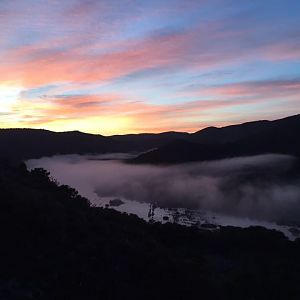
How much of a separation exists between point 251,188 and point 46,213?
420 ft

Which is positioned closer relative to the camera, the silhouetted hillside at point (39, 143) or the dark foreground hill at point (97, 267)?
the dark foreground hill at point (97, 267)

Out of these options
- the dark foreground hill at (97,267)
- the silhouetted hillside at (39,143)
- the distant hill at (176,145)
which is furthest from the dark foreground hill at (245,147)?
the dark foreground hill at (97,267)

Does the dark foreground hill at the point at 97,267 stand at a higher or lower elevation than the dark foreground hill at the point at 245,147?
lower

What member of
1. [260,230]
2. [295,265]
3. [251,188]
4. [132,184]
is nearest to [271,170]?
[251,188]

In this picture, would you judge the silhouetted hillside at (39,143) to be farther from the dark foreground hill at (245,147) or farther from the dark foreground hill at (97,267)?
the dark foreground hill at (97,267)

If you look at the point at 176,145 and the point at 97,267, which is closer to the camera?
the point at 97,267

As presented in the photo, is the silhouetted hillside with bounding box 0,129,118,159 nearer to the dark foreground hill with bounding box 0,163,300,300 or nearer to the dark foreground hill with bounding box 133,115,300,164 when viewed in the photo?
the dark foreground hill with bounding box 133,115,300,164

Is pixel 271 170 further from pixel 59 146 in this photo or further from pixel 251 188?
pixel 59 146

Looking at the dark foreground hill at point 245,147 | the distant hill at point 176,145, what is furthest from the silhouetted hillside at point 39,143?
the dark foreground hill at point 245,147

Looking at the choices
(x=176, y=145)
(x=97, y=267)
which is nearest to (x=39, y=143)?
(x=176, y=145)

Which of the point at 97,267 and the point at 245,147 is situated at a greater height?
the point at 245,147

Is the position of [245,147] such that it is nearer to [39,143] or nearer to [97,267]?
[39,143]

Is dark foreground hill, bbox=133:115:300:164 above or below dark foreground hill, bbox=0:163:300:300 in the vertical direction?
above

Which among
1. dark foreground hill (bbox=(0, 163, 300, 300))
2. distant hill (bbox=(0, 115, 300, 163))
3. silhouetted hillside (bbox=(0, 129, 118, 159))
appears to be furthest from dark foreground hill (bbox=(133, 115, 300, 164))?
dark foreground hill (bbox=(0, 163, 300, 300))
